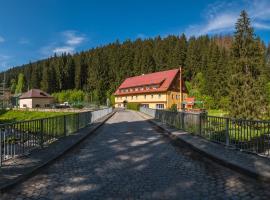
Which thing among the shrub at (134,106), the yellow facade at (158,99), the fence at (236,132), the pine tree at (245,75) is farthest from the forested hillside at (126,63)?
the fence at (236,132)

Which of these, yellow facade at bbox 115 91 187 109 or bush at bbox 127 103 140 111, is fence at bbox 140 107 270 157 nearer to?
yellow facade at bbox 115 91 187 109

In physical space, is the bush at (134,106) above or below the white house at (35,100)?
below

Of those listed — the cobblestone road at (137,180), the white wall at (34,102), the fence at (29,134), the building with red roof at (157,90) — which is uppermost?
the building with red roof at (157,90)

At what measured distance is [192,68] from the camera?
3524 inches

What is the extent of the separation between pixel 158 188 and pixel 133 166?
201 centimetres

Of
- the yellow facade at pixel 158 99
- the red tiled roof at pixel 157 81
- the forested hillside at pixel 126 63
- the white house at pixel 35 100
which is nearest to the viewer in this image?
the yellow facade at pixel 158 99

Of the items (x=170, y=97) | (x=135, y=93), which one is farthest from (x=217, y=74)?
(x=135, y=93)

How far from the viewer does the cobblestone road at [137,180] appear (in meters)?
5.01

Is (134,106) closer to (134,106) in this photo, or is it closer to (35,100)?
(134,106)

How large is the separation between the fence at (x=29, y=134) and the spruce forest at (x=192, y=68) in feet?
65.0

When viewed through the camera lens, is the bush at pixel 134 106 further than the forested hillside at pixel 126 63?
No

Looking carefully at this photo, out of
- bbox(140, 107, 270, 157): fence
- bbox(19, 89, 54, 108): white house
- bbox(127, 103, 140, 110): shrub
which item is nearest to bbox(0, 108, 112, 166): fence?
bbox(140, 107, 270, 157): fence

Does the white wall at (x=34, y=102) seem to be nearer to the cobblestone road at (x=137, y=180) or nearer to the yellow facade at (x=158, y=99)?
the yellow facade at (x=158, y=99)

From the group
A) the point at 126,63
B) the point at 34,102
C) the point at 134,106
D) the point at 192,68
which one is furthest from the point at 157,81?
the point at 34,102
